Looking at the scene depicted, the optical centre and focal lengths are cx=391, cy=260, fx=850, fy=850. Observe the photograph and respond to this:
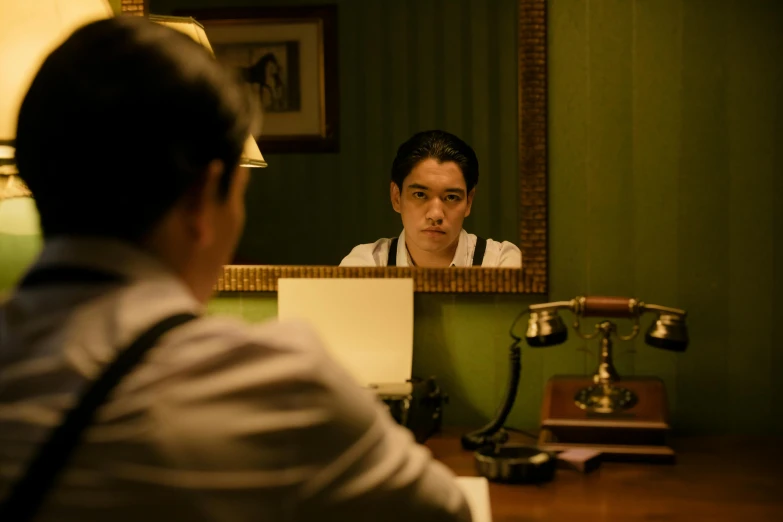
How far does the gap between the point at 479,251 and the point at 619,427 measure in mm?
425

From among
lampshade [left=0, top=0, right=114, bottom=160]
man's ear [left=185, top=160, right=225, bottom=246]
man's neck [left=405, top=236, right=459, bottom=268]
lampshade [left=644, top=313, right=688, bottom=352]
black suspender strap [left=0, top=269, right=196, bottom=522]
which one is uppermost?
lampshade [left=0, top=0, right=114, bottom=160]

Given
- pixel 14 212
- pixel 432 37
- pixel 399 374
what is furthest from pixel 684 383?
pixel 14 212

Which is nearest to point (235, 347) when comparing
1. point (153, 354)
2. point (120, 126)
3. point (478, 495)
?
point (153, 354)

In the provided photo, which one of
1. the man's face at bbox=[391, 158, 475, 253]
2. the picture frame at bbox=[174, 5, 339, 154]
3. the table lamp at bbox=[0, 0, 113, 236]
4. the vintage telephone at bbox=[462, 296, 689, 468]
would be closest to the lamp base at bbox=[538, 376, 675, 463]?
the vintage telephone at bbox=[462, 296, 689, 468]

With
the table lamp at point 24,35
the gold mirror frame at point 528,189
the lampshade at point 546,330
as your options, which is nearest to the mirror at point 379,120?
the gold mirror frame at point 528,189

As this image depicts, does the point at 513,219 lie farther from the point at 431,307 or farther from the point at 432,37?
the point at 432,37

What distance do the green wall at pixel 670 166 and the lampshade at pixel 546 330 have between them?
145 mm

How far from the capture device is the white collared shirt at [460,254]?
1.63 m

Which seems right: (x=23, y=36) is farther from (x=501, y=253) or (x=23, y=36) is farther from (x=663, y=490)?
(x=663, y=490)

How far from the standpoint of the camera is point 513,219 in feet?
5.32

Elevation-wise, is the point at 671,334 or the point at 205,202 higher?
the point at 205,202

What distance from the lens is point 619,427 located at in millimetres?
1413

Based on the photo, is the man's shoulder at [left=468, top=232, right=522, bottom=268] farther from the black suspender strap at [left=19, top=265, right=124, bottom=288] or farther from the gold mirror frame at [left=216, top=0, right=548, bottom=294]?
the black suspender strap at [left=19, top=265, right=124, bottom=288]

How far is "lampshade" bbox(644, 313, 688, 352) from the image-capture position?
1459mm
